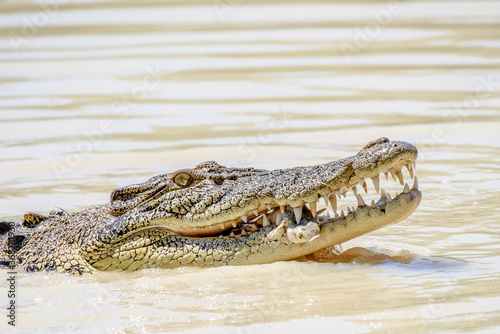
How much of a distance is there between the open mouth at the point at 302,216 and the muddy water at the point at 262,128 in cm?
33

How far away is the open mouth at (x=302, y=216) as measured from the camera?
6273mm

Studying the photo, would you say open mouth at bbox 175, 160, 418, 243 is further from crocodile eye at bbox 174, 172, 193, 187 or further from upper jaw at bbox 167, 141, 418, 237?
crocodile eye at bbox 174, 172, 193, 187

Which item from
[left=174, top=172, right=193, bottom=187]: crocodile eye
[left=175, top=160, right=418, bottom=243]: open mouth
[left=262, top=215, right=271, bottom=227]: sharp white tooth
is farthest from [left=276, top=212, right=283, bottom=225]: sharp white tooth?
[left=174, top=172, right=193, bottom=187]: crocodile eye

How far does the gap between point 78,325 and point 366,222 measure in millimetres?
2243

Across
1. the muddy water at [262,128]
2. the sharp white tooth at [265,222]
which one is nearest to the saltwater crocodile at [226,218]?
the sharp white tooth at [265,222]

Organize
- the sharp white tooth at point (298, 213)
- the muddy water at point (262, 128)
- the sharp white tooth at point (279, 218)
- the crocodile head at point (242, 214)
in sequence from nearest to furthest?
the muddy water at point (262, 128) → the crocodile head at point (242, 214) → the sharp white tooth at point (298, 213) → the sharp white tooth at point (279, 218)

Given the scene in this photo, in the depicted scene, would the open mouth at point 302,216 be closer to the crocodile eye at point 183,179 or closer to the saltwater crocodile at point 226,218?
the saltwater crocodile at point 226,218

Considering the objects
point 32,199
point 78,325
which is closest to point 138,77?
point 32,199

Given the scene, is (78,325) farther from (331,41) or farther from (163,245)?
(331,41)

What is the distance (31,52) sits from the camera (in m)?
20.3

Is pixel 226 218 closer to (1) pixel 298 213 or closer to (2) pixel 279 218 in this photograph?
(2) pixel 279 218

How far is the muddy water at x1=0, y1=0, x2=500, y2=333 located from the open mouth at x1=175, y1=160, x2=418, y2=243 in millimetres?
333

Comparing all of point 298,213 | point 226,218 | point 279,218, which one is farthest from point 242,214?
point 298,213

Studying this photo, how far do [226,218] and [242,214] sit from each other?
14cm
